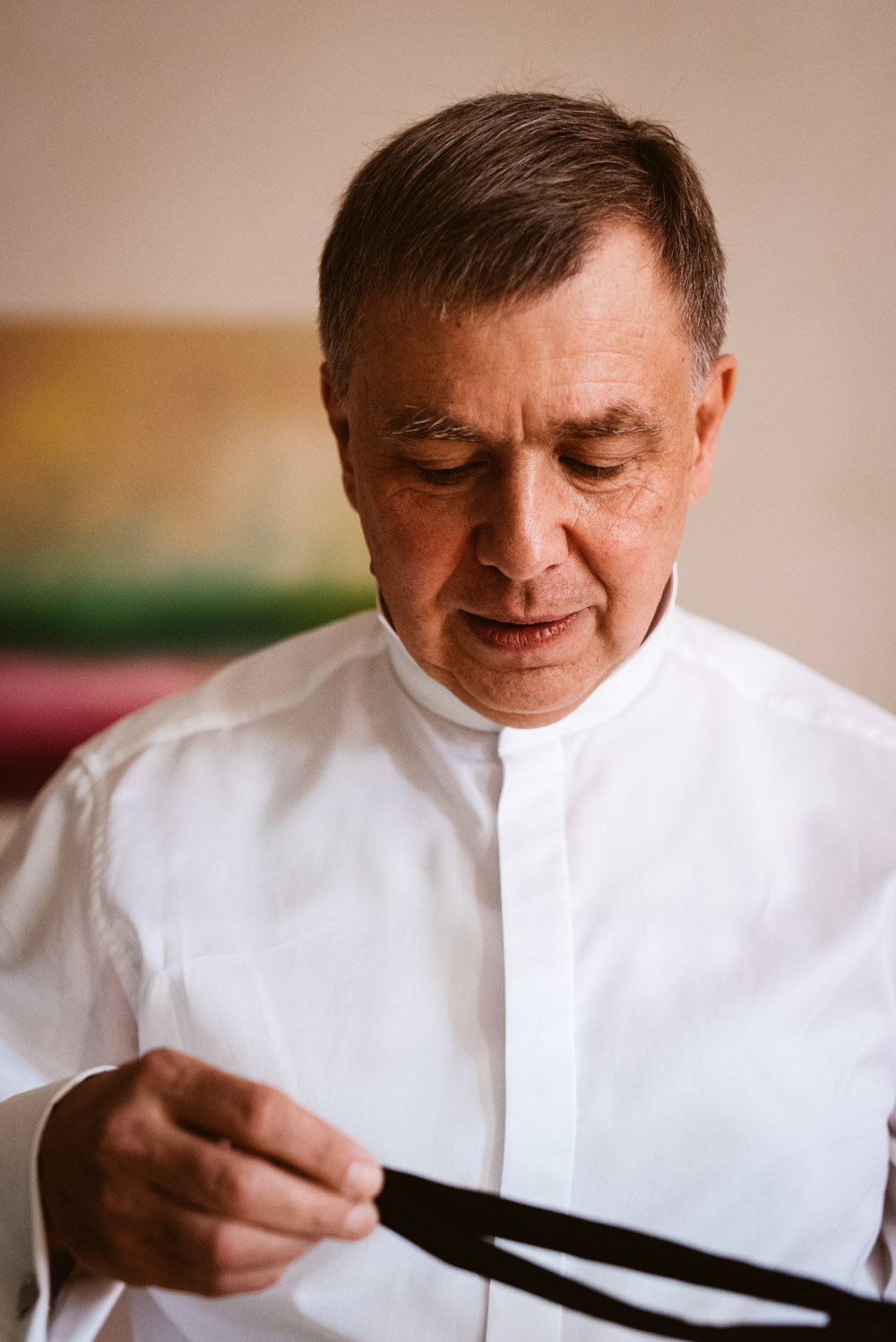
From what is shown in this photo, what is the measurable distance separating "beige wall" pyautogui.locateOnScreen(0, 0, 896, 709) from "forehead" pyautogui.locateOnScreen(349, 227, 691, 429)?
65 cm

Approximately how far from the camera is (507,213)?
2.33ft

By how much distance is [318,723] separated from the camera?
996mm

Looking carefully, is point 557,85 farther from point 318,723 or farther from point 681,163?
point 318,723

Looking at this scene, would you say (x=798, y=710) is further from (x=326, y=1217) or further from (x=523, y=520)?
(x=326, y=1217)

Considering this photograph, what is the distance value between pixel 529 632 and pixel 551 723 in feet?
0.48

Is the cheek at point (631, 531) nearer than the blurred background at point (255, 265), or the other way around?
the cheek at point (631, 531)

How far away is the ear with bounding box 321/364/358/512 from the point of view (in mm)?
871

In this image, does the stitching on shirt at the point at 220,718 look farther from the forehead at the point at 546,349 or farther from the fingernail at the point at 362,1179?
the fingernail at the point at 362,1179

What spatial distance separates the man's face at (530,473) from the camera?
2.30 feet

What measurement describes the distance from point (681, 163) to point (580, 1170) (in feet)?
2.69

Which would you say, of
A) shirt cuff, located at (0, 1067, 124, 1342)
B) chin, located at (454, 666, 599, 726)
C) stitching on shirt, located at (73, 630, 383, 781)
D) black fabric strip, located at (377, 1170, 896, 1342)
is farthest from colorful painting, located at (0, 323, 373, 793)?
black fabric strip, located at (377, 1170, 896, 1342)

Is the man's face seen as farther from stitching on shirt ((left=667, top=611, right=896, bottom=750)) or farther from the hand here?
the hand

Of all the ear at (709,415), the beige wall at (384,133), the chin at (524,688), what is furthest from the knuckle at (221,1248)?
the beige wall at (384,133)

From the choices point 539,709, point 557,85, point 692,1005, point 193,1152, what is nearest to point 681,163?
point 539,709
